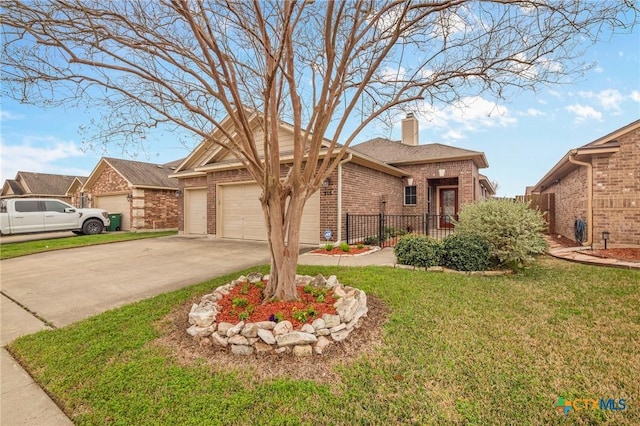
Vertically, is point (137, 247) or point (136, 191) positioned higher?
A: point (136, 191)

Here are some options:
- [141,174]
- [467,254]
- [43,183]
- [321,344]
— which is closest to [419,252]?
[467,254]

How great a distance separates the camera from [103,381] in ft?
7.93

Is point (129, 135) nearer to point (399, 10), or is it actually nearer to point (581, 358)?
point (399, 10)

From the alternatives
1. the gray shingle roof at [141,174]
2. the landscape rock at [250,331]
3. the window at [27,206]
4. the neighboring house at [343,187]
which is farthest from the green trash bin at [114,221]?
the landscape rock at [250,331]

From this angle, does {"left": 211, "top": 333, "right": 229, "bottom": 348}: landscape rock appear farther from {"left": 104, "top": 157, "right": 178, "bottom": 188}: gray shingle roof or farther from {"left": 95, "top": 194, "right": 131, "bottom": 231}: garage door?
{"left": 95, "top": 194, "right": 131, "bottom": 231}: garage door

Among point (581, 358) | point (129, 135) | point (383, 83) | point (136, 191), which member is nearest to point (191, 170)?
point (136, 191)

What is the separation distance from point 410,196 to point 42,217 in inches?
678

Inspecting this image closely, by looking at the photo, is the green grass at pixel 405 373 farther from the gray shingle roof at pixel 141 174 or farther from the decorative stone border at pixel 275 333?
the gray shingle roof at pixel 141 174

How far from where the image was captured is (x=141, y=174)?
663 inches

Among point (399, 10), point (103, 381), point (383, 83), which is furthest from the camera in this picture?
point (383, 83)

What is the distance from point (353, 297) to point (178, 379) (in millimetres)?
2224

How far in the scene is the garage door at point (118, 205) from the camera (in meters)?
16.2

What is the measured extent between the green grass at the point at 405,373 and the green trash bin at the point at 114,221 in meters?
15.0

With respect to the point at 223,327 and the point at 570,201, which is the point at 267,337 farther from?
the point at 570,201
